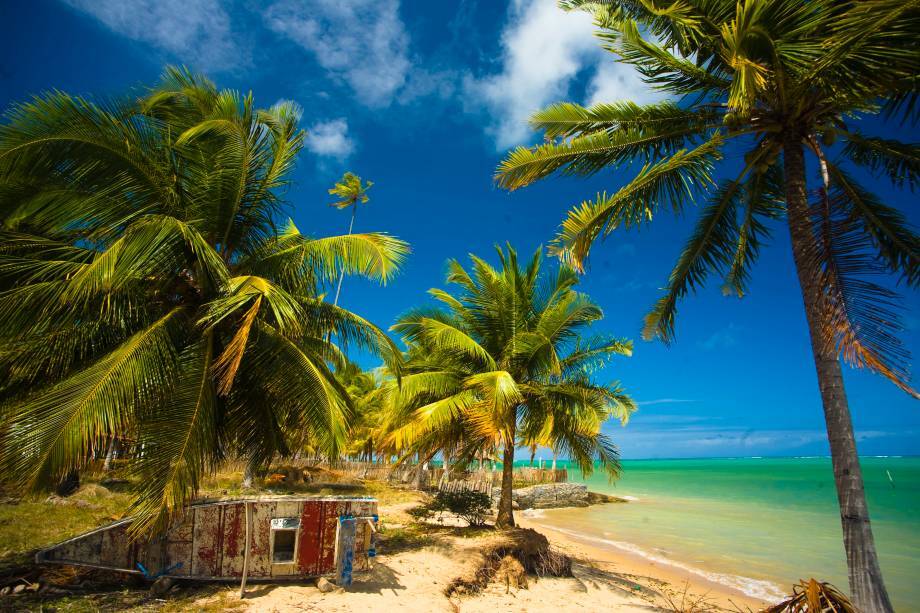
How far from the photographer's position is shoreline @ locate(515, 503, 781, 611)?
10227 mm

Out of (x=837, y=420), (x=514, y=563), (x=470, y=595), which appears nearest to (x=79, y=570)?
(x=470, y=595)

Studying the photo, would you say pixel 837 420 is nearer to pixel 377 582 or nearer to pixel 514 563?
pixel 514 563

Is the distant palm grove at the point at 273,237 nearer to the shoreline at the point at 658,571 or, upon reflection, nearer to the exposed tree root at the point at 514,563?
the exposed tree root at the point at 514,563

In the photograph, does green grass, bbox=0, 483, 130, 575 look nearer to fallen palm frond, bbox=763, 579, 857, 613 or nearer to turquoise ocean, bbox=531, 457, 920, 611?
fallen palm frond, bbox=763, 579, 857, 613

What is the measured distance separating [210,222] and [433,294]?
6.65m

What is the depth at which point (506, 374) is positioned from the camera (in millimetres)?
10211

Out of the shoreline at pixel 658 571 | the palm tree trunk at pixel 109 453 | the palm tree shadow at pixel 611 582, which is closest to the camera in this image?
the palm tree trunk at pixel 109 453

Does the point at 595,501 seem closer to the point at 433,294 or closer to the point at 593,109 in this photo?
the point at 433,294

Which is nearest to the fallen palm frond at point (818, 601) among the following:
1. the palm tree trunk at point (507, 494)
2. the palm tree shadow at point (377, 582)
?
the palm tree shadow at point (377, 582)

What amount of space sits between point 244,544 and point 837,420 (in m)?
7.91

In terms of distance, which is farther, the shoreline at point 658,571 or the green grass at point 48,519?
the shoreline at point 658,571

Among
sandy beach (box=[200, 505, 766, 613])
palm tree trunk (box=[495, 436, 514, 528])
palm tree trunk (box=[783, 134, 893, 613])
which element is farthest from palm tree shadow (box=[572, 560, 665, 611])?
palm tree trunk (box=[783, 134, 893, 613])

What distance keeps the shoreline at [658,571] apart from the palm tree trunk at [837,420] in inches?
173

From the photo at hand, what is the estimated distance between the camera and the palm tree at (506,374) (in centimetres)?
1062
